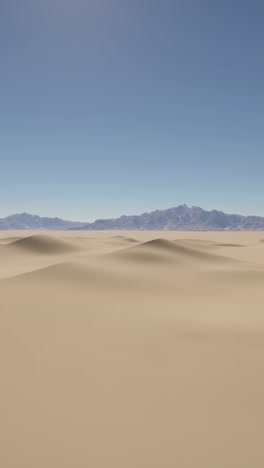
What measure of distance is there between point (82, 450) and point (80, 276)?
1301 centimetres

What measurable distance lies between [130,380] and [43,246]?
122 ft

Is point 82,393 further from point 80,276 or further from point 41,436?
point 80,276

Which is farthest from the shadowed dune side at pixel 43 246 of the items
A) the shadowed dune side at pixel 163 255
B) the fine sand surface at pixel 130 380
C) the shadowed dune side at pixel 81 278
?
the fine sand surface at pixel 130 380

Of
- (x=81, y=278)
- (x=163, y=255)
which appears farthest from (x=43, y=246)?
(x=81, y=278)

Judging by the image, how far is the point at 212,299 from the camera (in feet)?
44.2

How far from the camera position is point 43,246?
40.9m

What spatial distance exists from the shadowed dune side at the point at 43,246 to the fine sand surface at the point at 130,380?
25907mm

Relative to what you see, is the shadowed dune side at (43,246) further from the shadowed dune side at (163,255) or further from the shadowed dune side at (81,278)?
the shadowed dune side at (81,278)

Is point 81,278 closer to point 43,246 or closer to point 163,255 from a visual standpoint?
point 163,255

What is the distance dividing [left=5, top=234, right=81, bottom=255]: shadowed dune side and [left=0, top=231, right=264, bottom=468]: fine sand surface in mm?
25907

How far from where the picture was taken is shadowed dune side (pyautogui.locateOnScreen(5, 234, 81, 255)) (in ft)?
128

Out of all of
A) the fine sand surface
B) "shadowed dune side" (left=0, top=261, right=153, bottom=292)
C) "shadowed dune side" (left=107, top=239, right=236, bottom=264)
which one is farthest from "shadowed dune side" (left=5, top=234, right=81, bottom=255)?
the fine sand surface

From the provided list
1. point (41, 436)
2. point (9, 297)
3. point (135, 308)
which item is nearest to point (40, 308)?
point (9, 297)

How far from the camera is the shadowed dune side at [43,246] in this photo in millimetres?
38938
